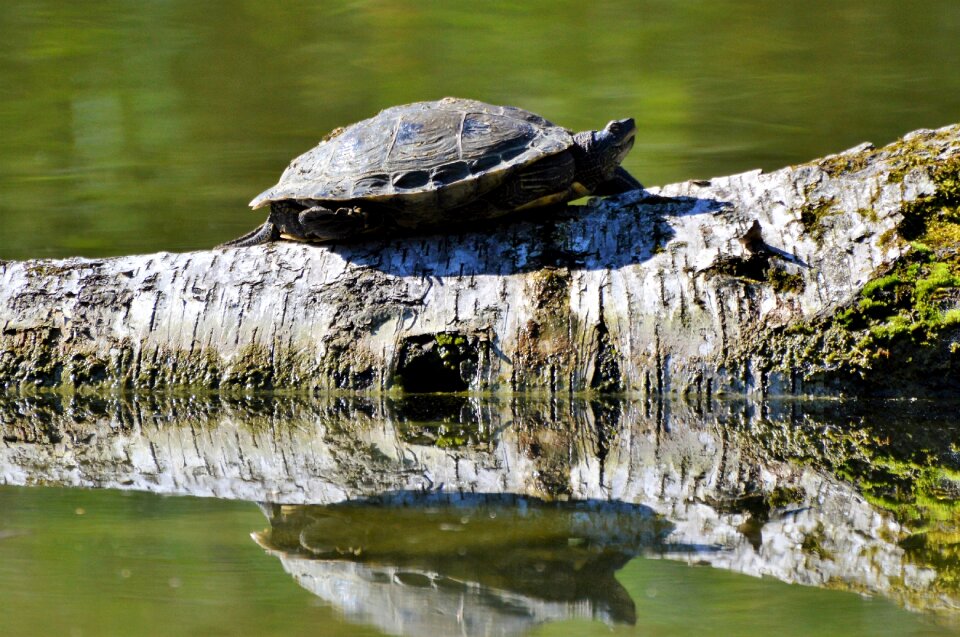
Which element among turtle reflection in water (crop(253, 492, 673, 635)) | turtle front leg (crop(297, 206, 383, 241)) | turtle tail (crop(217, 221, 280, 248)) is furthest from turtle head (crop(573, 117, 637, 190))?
turtle reflection in water (crop(253, 492, 673, 635))

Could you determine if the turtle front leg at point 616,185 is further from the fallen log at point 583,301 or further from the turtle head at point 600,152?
the fallen log at point 583,301

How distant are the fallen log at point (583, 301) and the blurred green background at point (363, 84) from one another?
2957 millimetres

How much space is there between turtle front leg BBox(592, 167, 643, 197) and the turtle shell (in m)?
0.33

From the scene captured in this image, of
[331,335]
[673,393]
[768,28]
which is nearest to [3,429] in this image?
[331,335]

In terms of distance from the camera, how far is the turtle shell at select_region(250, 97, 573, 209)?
426 cm

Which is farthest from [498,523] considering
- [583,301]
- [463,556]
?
[583,301]

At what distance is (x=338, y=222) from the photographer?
14.2ft

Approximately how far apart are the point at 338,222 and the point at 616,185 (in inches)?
49.5

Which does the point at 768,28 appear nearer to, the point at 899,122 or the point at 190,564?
the point at 899,122

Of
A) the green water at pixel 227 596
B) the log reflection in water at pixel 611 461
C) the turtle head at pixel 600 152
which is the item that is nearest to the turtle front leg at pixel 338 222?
the log reflection in water at pixel 611 461

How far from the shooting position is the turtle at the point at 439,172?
4273 millimetres

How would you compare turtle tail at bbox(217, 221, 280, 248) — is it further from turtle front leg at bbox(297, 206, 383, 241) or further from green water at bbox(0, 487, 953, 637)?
green water at bbox(0, 487, 953, 637)

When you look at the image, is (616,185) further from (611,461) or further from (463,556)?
(463,556)

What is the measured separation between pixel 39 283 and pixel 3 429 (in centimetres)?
93
